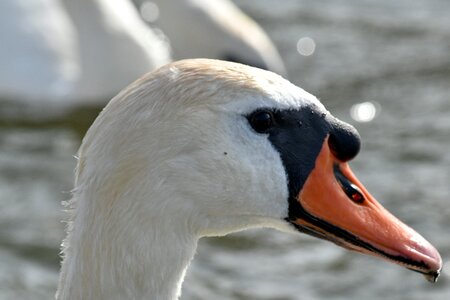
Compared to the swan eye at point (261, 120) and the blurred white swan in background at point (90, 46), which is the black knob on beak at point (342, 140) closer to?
the swan eye at point (261, 120)

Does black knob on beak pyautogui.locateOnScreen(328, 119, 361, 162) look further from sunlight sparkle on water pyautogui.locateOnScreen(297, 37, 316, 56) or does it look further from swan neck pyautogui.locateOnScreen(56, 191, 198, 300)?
sunlight sparkle on water pyautogui.locateOnScreen(297, 37, 316, 56)

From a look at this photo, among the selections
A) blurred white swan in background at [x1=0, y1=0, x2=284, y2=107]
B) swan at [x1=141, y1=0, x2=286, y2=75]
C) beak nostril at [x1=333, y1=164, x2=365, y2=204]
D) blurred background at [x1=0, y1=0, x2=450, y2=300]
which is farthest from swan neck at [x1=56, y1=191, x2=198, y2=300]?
swan at [x1=141, y1=0, x2=286, y2=75]

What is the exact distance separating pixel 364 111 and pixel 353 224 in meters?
5.41

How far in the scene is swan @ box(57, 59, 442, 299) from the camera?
3420 mm

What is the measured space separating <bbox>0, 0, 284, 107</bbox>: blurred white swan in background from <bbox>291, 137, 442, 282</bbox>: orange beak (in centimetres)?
565

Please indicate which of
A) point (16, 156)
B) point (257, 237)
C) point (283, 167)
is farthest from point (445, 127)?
point (283, 167)

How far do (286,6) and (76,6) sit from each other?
1.81m

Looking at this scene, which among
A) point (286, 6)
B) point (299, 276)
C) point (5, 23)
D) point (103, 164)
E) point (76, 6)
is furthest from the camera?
point (286, 6)

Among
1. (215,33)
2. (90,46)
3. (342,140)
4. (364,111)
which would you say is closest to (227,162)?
(342,140)

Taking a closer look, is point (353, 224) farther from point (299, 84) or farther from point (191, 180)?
point (299, 84)

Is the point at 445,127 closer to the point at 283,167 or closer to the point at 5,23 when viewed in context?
the point at 5,23

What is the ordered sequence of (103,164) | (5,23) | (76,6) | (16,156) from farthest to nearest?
(76,6)
(5,23)
(16,156)
(103,164)

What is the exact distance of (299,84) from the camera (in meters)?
9.49

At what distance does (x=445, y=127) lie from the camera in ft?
28.3
